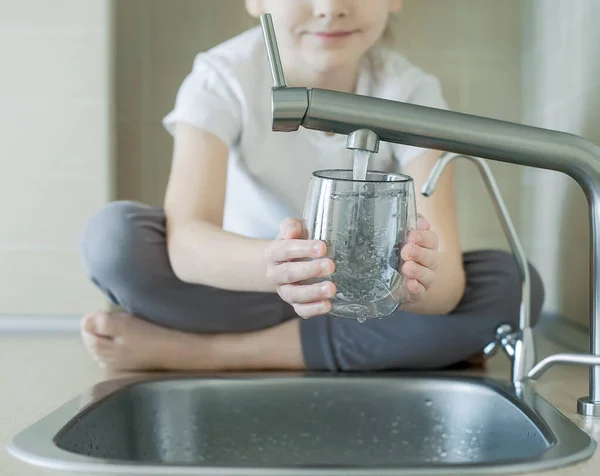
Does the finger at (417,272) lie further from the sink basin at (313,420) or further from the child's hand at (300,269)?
the sink basin at (313,420)

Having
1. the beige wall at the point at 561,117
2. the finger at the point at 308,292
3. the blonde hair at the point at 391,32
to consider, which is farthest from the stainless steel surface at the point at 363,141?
the blonde hair at the point at 391,32

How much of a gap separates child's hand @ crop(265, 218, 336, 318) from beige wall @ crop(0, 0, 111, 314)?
3.14 ft

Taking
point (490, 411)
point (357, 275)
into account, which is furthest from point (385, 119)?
point (490, 411)

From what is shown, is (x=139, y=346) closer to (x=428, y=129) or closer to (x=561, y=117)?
(x=428, y=129)

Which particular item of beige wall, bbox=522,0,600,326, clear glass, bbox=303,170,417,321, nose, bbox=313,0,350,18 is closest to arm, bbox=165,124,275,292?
nose, bbox=313,0,350,18

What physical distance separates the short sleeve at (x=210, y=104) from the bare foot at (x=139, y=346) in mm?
314

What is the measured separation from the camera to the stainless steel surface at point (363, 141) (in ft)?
2.08

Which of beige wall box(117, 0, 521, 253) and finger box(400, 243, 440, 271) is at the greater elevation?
beige wall box(117, 0, 521, 253)

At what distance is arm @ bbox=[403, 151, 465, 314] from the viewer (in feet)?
3.54

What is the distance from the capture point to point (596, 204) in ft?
2.57

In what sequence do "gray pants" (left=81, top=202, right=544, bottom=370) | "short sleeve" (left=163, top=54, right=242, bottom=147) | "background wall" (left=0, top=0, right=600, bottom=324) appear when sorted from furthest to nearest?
"background wall" (left=0, top=0, right=600, bottom=324)
"short sleeve" (left=163, top=54, right=242, bottom=147)
"gray pants" (left=81, top=202, right=544, bottom=370)

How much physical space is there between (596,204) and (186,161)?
0.62 m

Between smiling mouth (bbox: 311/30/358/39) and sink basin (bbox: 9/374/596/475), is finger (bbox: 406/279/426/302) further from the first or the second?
smiling mouth (bbox: 311/30/358/39)

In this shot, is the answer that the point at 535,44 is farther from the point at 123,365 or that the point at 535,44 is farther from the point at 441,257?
the point at 123,365
